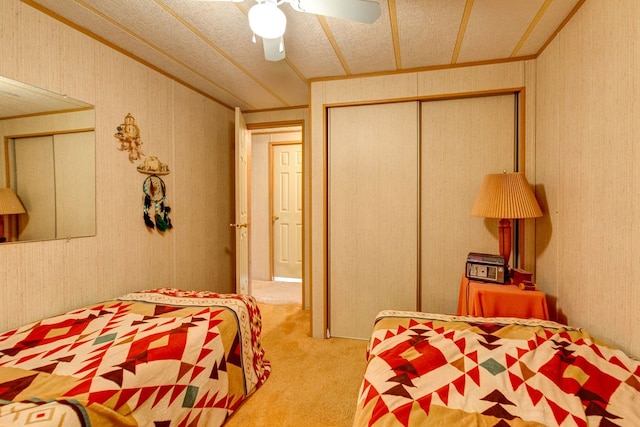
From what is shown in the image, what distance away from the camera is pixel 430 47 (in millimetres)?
2125

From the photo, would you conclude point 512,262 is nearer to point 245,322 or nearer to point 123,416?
point 245,322

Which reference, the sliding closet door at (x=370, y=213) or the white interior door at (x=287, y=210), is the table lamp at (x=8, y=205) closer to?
the sliding closet door at (x=370, y=213)

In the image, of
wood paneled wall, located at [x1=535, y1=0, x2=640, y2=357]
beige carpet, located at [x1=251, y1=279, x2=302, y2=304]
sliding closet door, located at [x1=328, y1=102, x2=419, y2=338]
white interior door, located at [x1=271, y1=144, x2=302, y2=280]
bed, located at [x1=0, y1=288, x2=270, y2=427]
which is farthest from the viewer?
white interior door, located at [x1=271, y1=144, x2=302, y2=280]

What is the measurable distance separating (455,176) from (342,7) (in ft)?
5.30

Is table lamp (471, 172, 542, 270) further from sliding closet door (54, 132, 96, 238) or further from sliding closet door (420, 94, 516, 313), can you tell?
sliding closet door (54, 132, 96, 238)

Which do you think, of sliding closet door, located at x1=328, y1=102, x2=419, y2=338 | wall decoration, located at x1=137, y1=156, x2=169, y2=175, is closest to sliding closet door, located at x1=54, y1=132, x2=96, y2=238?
wall decoration, located at x1=137, y1=156, x2=169, y2=175

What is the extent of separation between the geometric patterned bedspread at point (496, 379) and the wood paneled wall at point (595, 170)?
0.94 ft

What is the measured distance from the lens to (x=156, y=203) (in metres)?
2.45

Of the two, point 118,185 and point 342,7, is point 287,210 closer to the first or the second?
point 118,185

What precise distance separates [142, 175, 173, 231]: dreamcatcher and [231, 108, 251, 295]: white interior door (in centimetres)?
64

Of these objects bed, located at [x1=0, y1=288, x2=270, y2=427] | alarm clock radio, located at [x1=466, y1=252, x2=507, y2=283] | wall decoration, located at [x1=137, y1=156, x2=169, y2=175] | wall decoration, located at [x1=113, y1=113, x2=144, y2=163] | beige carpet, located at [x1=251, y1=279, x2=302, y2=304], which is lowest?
beige carpet, located at [x1=251, y1=279, x2=302, y2=304]

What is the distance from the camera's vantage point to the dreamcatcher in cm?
235

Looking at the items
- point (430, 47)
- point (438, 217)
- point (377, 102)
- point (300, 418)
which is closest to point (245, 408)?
point (300, 418)

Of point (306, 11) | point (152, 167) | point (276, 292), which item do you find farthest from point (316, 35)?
point (276, 292)
